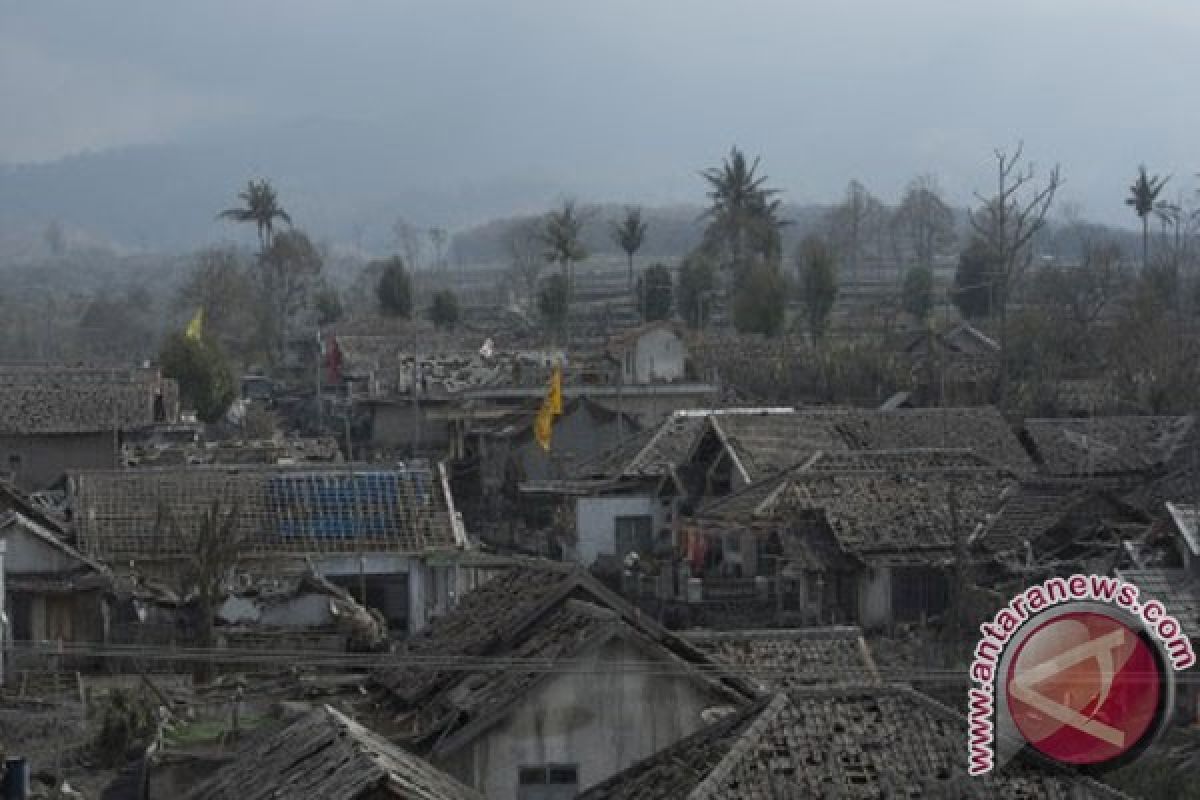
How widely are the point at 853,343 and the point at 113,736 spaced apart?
46.2 m

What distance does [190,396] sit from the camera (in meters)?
59.0

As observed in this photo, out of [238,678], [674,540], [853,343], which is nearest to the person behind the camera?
[238,678]

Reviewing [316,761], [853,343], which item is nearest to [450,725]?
[316,761]

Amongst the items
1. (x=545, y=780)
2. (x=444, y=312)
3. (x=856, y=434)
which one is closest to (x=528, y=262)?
(x=444, y=312)

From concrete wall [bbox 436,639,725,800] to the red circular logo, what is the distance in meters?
6.06

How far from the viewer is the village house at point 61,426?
150 ft

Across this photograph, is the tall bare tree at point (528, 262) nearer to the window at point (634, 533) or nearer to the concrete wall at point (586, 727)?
the window at point (634, 533)

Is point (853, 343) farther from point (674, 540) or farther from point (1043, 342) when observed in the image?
point (674, 540)

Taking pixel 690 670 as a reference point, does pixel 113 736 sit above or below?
below

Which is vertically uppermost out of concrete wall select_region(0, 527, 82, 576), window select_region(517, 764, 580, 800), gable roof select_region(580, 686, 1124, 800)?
gable roof select_region(580, 686, 1124, 800)

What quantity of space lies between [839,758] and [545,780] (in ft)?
10.8

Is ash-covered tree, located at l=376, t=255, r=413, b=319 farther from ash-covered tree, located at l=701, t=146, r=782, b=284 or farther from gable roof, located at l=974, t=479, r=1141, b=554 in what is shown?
gable roof, located at l=974, t=479, r=1141, b=554

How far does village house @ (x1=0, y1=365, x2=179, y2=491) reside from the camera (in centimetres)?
4562

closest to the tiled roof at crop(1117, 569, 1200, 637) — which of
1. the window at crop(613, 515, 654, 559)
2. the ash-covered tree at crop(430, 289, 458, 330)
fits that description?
the window at crop(613, 515, 654, 559)
